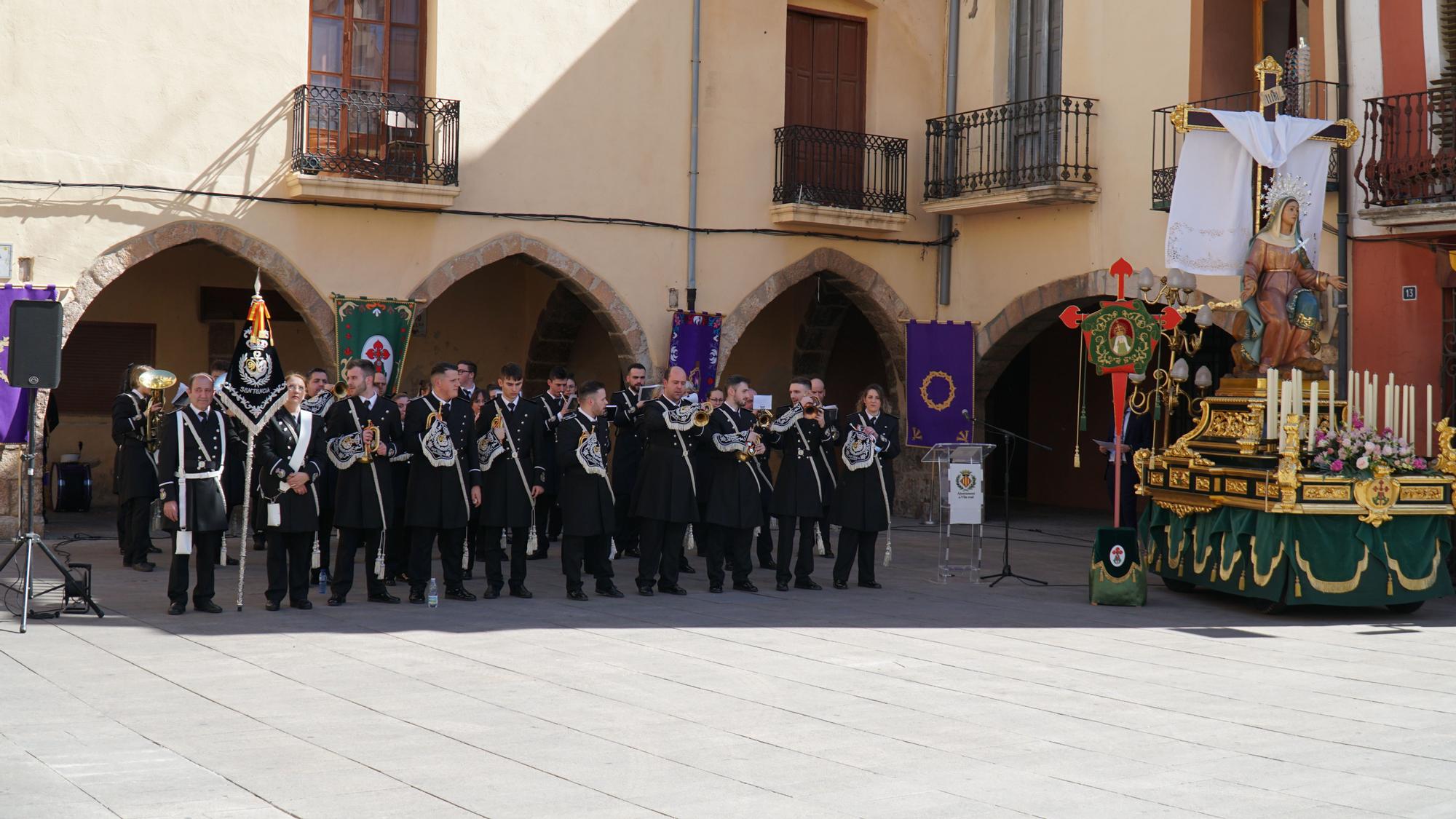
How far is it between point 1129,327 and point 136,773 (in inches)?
310

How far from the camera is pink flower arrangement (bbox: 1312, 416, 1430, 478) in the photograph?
10.5 metres

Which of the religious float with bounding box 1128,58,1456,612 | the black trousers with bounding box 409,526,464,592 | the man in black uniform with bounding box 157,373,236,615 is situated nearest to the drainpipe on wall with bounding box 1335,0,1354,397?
the religious float with bounding box 1128,58,1456,612

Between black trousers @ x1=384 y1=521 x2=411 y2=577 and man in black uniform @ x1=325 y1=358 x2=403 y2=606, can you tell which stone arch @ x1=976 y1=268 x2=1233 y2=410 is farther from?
man in black uniform @ x1=325 y1=358 x2=403 y2=606

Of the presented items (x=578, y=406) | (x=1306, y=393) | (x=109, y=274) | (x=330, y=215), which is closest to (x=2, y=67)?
(x=109, y=274)

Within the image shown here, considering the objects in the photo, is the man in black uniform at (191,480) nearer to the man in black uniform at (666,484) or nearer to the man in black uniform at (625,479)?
the man in black uniform at (666,484)

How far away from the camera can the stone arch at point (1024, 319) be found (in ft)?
53.7

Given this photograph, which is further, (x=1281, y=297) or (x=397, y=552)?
(x=397, y=552)

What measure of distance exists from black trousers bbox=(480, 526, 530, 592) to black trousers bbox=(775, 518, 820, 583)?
1998mm

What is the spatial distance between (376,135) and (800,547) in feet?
23.0

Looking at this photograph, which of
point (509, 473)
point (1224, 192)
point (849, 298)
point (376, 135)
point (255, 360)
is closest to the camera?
Answer: point (509, 473)

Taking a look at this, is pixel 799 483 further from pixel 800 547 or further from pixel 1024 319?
pixel 1024 319

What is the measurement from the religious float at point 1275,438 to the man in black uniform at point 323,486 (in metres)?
6.25

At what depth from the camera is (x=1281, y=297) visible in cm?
1137

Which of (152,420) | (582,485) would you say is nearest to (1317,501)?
(582,485)
